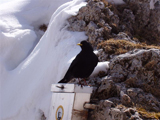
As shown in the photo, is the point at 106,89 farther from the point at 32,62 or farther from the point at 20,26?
the point at 20,26

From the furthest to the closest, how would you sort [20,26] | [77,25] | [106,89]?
[20,26] < [77,25] < [106,89]

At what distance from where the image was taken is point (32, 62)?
34.5 feet

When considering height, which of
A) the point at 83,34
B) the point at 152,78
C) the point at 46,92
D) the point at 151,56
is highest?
the point at 83,34

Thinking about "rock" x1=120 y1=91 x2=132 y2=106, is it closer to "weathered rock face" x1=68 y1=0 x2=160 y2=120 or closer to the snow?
"weathered rock face" x1=68 y1=0 x2=160 y2=120

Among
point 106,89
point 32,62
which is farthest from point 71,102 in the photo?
point 32,62

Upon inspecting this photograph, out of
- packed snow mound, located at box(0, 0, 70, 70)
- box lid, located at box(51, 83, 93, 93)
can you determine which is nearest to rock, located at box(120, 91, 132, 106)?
box lid, located at box(51, 83, 93, 93)

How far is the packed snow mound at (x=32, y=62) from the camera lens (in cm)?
880

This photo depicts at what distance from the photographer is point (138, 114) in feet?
16.7

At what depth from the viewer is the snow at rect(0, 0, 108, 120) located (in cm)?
878

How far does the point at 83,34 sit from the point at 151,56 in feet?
12.8

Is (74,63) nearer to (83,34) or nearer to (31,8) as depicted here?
(83,34)

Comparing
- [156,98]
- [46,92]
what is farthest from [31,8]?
[156,98]

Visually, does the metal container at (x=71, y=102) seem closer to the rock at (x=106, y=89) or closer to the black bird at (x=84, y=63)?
the black bird at (x=84, y=63)

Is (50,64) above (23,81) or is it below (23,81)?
above
